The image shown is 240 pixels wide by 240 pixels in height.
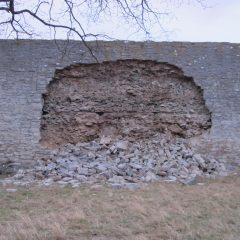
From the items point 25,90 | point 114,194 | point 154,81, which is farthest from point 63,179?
point 154,81

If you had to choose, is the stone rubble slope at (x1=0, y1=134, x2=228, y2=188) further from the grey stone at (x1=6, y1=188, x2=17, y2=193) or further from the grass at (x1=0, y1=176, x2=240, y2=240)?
the grass at (x1=0, y1=176, x2=240, y2=240)

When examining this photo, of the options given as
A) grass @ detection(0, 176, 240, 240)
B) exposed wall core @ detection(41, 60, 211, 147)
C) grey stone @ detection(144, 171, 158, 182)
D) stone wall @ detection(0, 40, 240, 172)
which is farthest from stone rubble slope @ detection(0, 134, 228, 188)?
grass @ detection(0, 176, 240, 240)

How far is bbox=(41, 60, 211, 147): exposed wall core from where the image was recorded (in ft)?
39.9

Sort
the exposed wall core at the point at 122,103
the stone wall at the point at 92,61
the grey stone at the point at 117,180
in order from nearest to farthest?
the grey stone at the point at 117,180 → the stone wall at the point at 92,61 → the exposed wall core at the point at 122,103

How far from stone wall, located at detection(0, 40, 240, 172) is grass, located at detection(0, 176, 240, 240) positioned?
247 centimetres

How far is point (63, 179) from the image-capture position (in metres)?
10.1

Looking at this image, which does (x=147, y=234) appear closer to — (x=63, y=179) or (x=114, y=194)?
(x=114, y=194)

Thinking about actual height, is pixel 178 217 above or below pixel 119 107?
below

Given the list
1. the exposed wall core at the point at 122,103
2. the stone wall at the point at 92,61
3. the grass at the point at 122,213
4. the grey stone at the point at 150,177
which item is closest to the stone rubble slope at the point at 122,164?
the grey stone at the point at 150,177

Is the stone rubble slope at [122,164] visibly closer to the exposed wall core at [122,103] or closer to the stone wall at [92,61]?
the exposed wall core at [122,103]

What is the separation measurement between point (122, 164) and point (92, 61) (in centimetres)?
277

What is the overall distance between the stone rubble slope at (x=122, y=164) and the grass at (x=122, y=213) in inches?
34.3

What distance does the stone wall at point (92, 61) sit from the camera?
11555 mm

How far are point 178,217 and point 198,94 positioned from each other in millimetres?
5968
